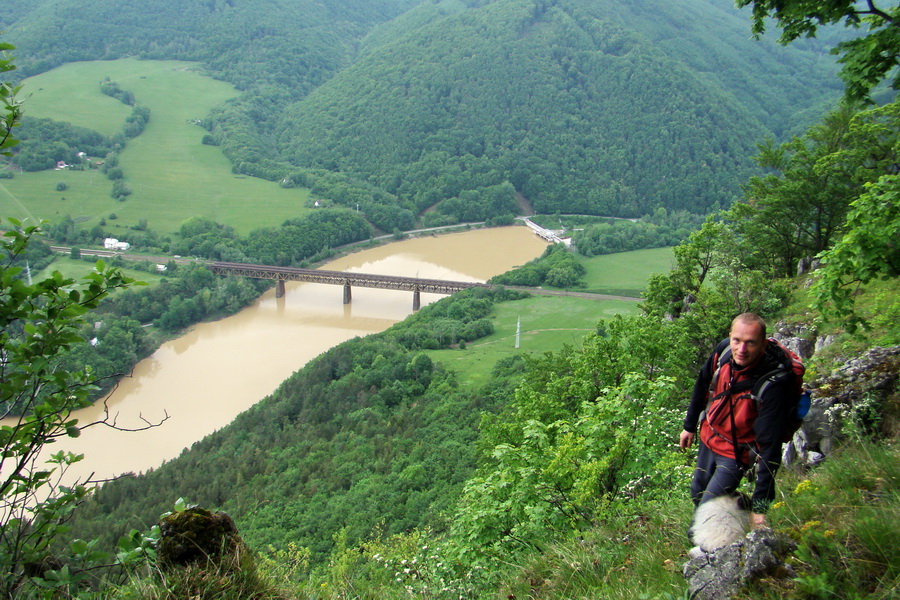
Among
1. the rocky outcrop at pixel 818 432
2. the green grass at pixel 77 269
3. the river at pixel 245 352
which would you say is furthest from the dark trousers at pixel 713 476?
the green grass at pixel 77 269

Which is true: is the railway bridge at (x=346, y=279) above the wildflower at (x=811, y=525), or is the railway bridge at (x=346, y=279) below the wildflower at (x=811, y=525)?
below

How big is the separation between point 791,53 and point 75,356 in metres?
131

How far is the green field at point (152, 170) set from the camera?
2438 inches

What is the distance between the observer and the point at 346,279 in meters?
50.3

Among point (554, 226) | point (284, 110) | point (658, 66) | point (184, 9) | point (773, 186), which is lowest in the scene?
point (554, 226)

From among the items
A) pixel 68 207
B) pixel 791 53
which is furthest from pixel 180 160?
pixel 791 53

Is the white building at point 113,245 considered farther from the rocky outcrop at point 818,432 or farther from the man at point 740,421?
the man at point 740,421

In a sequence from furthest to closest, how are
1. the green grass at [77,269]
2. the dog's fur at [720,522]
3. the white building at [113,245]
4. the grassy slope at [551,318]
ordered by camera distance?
the white building at [113,245], the green grass at [77,269], the grassy slope at [551,318], the dog's fur at [720,522]

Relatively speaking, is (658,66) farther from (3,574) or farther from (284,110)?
(3,574)

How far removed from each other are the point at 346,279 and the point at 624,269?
24452 millimetres

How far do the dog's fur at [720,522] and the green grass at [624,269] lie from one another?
4407cm

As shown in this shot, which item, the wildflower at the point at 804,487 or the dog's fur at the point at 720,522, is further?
the wildflower at the point at 804,487

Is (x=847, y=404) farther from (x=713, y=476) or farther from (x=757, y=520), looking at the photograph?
(x=757, y=520)

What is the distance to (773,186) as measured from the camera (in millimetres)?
15281
